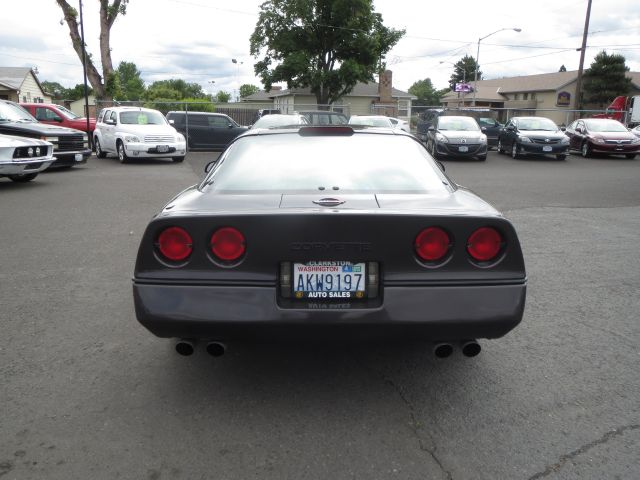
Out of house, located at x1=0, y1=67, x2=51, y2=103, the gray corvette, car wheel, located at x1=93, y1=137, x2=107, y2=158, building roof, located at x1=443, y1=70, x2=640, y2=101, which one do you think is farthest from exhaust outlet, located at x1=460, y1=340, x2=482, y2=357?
building roof, located at x1=443, y1=70, x2=640, y2=101

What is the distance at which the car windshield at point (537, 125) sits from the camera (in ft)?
68.6

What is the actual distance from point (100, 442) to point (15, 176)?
36.6 ft

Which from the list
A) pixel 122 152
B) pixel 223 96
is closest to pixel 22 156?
pixel 122 152

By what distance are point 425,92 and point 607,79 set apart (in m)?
84.2

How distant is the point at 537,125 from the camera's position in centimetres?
2112

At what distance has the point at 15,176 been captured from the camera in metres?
12.1

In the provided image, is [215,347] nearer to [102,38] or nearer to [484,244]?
[484,244]

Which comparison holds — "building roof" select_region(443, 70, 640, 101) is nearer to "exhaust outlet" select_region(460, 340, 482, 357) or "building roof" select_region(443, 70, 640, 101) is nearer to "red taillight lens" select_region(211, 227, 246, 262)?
"exhaust outlet" select_region(460, 340, 482, 357)

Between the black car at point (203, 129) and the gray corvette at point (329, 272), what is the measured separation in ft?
66.8

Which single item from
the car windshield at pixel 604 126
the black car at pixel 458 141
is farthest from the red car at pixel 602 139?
the black car at pixel 458 141

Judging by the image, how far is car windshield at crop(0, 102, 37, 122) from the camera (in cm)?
1340

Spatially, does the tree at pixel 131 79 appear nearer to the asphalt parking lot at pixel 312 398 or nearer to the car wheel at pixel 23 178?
the car wheel at pixel 23 178

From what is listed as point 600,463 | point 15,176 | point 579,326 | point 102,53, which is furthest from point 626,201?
point 102,53

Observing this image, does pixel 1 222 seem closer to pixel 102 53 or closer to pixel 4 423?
pixel 4 423
